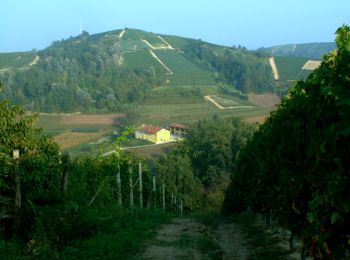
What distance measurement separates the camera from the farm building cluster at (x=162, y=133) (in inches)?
2643

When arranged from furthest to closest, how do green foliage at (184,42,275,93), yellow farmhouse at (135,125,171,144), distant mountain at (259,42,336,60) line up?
distant mountain at (259,42,336,60), green foliage at (184,42,275,93), yellow farmhouse at (135,125,171,144)

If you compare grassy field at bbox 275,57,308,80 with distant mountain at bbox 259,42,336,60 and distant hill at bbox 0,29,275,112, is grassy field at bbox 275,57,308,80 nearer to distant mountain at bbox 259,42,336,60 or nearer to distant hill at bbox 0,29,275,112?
distant hill at bbox 0,29,275,112

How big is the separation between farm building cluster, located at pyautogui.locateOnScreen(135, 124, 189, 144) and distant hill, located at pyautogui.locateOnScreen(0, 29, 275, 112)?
51.0ft

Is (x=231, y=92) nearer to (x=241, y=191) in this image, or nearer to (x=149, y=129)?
(x=149, y=129)

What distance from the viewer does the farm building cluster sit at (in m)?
67.1

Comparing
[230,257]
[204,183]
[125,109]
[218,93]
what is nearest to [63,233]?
[230,257]

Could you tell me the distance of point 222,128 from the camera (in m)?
64.9

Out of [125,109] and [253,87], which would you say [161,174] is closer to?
[125,109]

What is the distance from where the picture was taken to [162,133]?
6988 centimetres

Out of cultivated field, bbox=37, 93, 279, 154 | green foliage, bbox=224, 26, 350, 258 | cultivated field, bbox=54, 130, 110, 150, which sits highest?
green foliage, bbox=224, 26, 350, 258

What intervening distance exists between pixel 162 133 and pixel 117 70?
42.3 meters

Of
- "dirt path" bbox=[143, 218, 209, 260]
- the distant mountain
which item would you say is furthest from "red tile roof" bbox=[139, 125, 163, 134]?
the distant mountain

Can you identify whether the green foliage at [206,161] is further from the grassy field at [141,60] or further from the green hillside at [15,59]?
the green hillside at [15,59]

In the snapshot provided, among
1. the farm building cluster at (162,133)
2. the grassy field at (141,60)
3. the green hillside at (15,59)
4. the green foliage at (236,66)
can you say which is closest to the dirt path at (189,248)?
the farm building cluster at (162,133)
